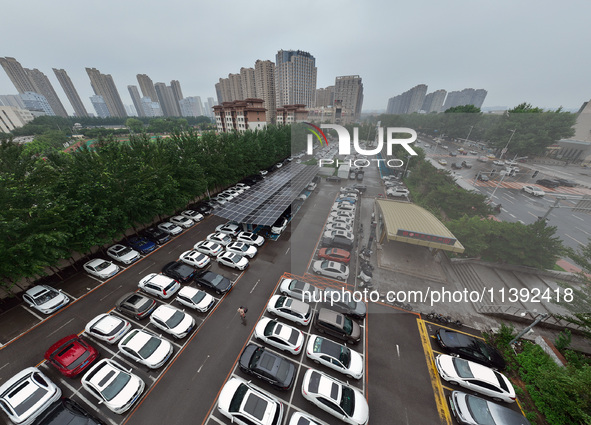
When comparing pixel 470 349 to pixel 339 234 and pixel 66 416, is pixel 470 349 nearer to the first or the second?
pixel 339 234

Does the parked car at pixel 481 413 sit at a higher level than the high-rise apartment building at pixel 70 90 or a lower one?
lower

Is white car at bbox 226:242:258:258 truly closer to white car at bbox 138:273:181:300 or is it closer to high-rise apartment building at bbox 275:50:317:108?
white car at bbox 138:273:181:300

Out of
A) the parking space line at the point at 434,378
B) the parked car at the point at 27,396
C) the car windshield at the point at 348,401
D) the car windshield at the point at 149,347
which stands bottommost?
the parking space line at the point at 434,378

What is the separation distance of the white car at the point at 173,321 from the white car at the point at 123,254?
28.0 ft

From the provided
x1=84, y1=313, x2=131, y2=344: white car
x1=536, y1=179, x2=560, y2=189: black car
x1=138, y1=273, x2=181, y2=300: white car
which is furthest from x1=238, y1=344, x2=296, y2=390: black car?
x1=536, y1=179, x2=560, y2=189: black car

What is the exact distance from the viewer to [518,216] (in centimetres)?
2980

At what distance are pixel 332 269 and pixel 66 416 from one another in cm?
1805

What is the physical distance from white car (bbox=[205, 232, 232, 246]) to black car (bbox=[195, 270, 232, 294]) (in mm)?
5058

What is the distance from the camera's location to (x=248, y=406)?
31.2ft

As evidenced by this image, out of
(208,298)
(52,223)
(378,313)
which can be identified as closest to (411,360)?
(378,313)

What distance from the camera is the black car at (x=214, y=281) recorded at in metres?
16.5

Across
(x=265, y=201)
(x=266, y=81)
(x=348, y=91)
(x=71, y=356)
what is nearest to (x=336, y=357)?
(x=71, y=356)

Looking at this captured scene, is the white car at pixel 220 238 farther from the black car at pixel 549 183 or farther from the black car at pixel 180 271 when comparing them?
the black car at pixel 549 183

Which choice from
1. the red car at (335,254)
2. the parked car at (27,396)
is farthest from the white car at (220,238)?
the parked car at (27,396)
